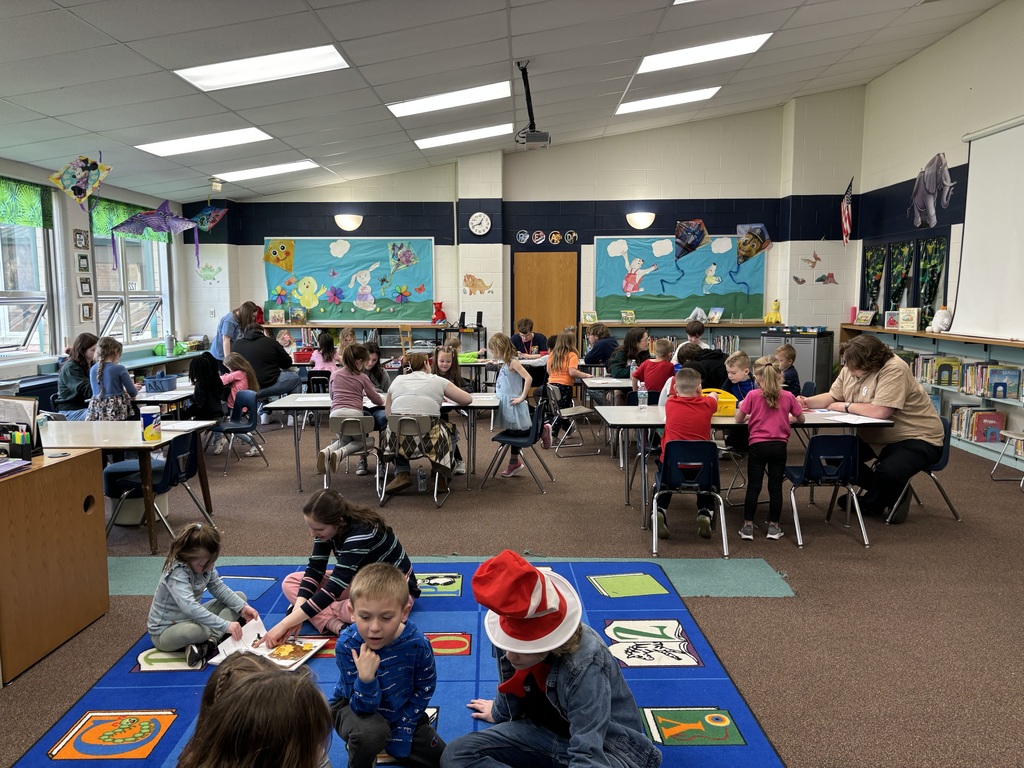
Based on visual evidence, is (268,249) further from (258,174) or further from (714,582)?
(714,582)

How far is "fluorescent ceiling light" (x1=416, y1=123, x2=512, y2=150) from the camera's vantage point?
9.27m

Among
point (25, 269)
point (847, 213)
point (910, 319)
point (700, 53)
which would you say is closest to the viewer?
point (25, 269)

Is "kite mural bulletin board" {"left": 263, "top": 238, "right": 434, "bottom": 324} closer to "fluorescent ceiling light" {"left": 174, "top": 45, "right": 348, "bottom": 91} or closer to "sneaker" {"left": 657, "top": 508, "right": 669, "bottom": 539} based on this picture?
"fluorescent ceiling light" {"left": 174, "top": 45, "right": 348, "bottom": 91}

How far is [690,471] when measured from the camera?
Result: 466 centimetres

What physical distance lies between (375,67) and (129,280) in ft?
17.6

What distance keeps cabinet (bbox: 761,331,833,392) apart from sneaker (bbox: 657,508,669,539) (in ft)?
20.0

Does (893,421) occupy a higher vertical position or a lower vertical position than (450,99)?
lower

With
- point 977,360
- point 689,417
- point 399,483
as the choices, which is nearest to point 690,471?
point 689,417

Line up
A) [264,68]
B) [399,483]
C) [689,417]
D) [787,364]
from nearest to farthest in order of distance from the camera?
[689,417] → [264,68] → [399,483] → [787,364]

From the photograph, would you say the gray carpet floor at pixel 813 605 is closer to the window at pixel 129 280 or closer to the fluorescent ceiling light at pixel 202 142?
the fluorescent ceiling light at pixel 202 142

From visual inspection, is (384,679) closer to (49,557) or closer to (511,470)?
(49,557)

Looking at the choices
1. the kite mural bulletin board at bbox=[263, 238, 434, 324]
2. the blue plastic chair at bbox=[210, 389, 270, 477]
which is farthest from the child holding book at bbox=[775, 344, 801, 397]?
the kite mural bulletin board at bbox=[263, 238, 434, 324]

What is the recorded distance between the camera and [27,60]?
4.51 m

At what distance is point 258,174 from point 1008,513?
29.0 feet
